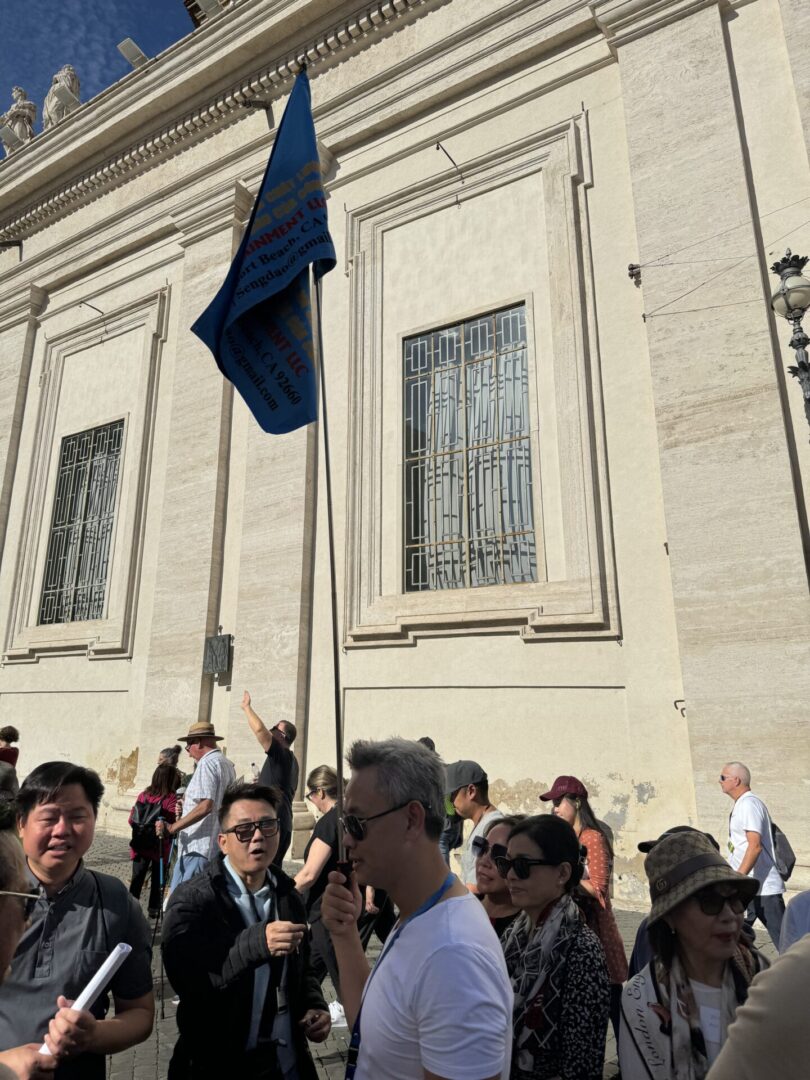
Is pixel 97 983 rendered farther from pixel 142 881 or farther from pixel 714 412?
pixel 714 412

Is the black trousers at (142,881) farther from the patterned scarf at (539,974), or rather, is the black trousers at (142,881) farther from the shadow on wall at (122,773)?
the patterned scarf at (539,974)

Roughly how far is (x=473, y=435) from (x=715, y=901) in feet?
26.3

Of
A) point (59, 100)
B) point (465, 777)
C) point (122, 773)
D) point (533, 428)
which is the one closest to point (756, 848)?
point (465, 777)

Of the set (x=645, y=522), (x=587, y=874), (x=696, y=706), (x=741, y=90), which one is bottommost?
(x=587, y=874)

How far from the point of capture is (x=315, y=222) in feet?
11.6

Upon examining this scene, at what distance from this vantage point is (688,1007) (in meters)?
1.87

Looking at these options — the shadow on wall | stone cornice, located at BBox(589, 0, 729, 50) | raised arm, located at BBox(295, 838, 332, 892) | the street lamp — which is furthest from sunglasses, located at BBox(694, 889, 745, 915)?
the shadow on wall

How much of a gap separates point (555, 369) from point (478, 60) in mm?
4821

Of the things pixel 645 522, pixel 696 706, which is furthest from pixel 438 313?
pixel 696 706

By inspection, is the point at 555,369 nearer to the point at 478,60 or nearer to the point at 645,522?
the point at 645,522

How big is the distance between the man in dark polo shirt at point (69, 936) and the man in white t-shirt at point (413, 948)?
0.66 meters

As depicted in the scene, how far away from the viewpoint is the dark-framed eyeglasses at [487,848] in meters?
2.62

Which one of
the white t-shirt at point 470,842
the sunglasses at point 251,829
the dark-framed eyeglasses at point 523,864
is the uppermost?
the sunglasses at point 251,829

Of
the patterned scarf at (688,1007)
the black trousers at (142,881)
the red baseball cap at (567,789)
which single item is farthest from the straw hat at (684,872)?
the black trousers at (142,881)
